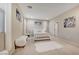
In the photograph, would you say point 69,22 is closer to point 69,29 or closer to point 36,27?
point 69,29

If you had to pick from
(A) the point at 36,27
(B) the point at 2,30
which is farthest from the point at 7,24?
(A) the point at 36,27

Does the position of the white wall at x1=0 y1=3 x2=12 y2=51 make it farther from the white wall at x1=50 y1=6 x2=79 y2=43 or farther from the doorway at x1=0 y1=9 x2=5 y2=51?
the white wall at x1=50 y1=6 x2=79 y2=43

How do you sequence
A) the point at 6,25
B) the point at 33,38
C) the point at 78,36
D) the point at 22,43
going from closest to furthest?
the point at 6,25, the point at 22,43, the point at 78,36, the point at 33,38

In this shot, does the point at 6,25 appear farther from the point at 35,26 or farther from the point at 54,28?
the point at 54,28

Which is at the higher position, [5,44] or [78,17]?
[78,17]

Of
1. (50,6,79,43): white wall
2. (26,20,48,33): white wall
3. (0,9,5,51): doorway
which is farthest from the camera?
(26,20,48,33): white wall

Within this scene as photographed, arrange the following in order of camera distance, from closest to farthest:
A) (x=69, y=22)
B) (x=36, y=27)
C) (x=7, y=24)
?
(x=7, y=24) → (x=36, y=27) → (x=69, y=22)

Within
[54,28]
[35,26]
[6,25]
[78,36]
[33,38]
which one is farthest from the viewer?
[33,38]

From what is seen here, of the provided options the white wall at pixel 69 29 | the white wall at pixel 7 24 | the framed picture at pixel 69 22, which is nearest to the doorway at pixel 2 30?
the white wall at pixel 7 24

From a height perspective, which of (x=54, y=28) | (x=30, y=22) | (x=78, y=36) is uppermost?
(x=30, y=22)

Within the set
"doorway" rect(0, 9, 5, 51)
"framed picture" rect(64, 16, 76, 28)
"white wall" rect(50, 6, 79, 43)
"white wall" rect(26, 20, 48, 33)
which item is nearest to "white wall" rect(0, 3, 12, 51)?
"doorway" rect(0, 9, 5, 51)

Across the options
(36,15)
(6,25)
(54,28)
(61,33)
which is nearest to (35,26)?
(36,15)

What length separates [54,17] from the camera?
497 centimetres

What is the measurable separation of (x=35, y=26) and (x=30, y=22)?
41cm
